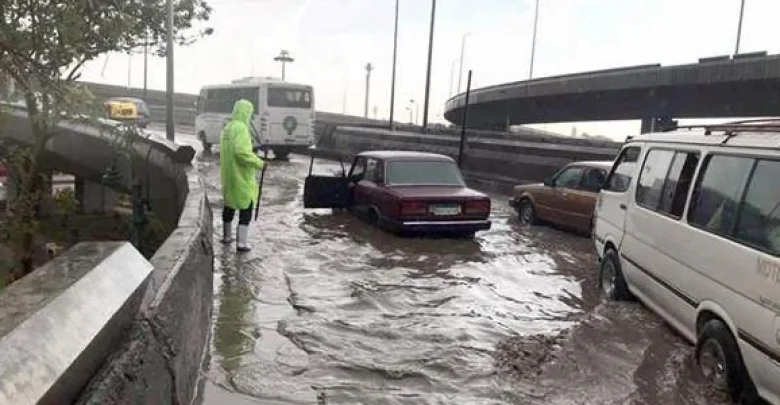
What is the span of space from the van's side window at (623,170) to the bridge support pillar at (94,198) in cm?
1399

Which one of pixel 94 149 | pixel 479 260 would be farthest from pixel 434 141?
pixel 479 260

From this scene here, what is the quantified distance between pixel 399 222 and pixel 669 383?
581 centimetres

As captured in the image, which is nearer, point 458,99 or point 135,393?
point 135,393

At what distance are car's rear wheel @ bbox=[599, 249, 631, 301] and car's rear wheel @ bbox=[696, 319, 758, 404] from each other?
2.26 meters

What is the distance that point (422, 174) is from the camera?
446 inches

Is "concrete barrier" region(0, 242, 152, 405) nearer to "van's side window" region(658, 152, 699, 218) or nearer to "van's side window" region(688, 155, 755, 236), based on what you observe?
"van's side window" region(688, 155, 755, 236)

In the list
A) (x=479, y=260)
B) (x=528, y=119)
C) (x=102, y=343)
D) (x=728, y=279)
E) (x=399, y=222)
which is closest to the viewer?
(x=102, y=343)

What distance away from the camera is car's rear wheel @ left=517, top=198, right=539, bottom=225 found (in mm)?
13203

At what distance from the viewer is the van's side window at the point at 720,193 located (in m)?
4.88

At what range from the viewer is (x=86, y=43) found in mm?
6539

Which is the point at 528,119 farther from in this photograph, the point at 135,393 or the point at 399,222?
the point at 135,393

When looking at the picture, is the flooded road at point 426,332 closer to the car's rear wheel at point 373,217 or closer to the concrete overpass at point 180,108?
the car's rear wheel at point 373,217

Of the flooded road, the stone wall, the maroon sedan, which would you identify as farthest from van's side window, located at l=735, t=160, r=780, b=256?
the maroon sedan

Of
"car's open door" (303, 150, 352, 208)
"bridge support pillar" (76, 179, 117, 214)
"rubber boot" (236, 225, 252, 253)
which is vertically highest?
"car's open door" (303, 150, 352, 208)
